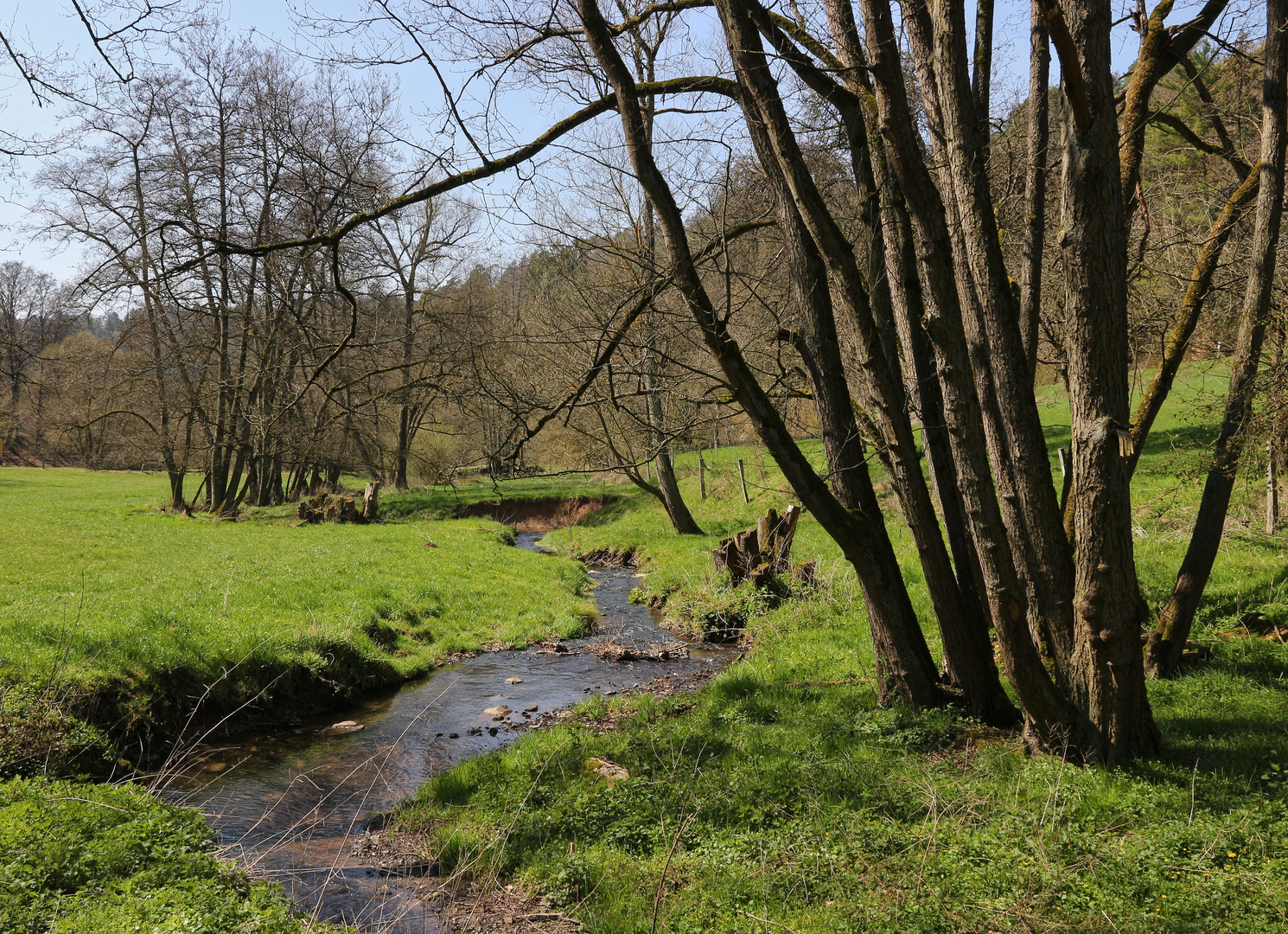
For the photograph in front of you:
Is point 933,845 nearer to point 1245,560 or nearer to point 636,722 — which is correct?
point 636,722

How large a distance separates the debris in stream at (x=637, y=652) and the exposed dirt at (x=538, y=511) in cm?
1651

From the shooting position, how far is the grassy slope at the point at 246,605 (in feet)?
25.2

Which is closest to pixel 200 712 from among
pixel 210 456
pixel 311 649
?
pixel 311 649

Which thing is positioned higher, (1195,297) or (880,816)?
(1195,297)

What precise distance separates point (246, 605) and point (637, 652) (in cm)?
531

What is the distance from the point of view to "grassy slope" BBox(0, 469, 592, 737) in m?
7.69

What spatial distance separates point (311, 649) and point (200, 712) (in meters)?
1.52

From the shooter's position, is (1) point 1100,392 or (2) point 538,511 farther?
(2) point 538,511

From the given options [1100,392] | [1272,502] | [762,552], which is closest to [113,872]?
[1100,392]

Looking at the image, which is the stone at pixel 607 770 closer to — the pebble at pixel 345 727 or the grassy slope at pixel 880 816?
the grassy slope at pixel 880 816

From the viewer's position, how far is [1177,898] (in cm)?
341

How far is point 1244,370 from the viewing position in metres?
6.33

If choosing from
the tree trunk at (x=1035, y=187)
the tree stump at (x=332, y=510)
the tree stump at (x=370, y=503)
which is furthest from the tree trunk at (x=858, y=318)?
the tree stump at (x=370, y=503)

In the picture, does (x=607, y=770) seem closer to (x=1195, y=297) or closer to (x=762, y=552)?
(x=1195, y=297)
